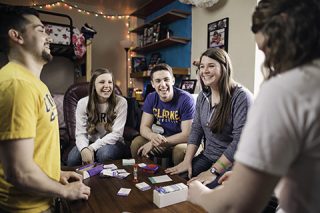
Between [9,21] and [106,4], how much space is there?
11.7ft

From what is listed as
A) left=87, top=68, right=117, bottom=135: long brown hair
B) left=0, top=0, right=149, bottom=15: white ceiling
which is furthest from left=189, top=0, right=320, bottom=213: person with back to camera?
left=0, top=0, right=149, bottom=15: white ceiling

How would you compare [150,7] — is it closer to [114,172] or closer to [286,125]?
[114,172]

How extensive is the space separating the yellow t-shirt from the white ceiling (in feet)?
11.3

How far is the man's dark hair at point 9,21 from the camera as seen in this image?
895 mm

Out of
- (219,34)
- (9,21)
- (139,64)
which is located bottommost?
(9,21)

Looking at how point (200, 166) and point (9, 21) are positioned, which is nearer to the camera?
point (9, 21)

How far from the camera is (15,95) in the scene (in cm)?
77

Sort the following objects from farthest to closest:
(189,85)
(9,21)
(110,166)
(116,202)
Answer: (189,85)
(110,166)
(116,202)
(9,21)

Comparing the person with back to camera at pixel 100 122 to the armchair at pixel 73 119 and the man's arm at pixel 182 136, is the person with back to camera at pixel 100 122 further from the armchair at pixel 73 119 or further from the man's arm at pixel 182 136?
the man's arm at pixel 182 136

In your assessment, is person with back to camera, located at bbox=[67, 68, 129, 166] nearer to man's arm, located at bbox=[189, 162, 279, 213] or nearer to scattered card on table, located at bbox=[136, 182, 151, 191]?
scattered card on table, located at bbox=[136, 182, 151, 191]

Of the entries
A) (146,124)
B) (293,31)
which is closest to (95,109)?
(146,124)

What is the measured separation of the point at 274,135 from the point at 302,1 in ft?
0.92

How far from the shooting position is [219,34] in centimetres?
248

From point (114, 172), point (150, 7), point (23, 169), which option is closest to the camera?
point (23, 169)
